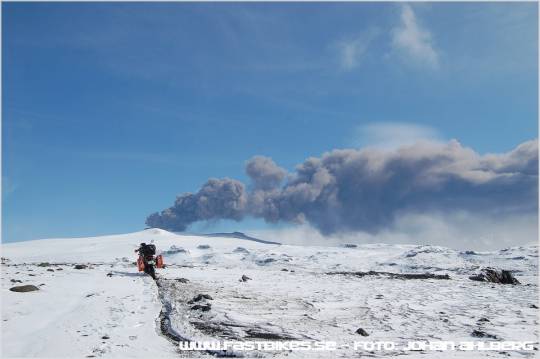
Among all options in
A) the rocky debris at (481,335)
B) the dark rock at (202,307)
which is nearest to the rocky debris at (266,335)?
the dark rock at (202,307)

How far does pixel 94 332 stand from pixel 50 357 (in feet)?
5.50

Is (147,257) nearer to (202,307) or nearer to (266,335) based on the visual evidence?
(202,307)

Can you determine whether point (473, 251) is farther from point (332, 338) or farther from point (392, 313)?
point (332, 338)

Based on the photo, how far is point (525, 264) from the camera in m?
47.0

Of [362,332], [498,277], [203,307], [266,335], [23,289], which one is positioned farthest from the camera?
[498,277]

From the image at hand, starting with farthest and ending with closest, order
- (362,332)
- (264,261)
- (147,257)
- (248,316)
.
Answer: (264,261) < (147,257) < (248,316) < (362,332)

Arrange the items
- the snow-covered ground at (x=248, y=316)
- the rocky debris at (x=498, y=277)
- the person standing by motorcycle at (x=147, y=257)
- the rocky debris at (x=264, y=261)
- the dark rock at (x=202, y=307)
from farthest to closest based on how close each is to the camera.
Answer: the rocky debris at (x=264, y=261) → the rocky debris at (x=498, y=277) → the person standing by motorcycle at (x=147, y=257) → the dark rock at (x=202, y=307) → the snow-covered ground at (x=248, y=316)

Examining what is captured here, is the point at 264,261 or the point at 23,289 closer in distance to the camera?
the point at 23,289

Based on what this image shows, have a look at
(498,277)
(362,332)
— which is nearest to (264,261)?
(498,277)

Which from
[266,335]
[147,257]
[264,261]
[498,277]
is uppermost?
[147,257]

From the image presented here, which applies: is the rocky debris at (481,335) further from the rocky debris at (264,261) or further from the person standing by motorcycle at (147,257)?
the rocky debris at (264,261)

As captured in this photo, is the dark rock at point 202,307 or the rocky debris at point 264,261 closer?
the dark rock at point 202,307

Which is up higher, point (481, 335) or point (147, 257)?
point (147, 257)

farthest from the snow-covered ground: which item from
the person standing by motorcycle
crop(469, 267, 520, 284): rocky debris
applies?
crop(469, 267, 520, 284): rocky debris
